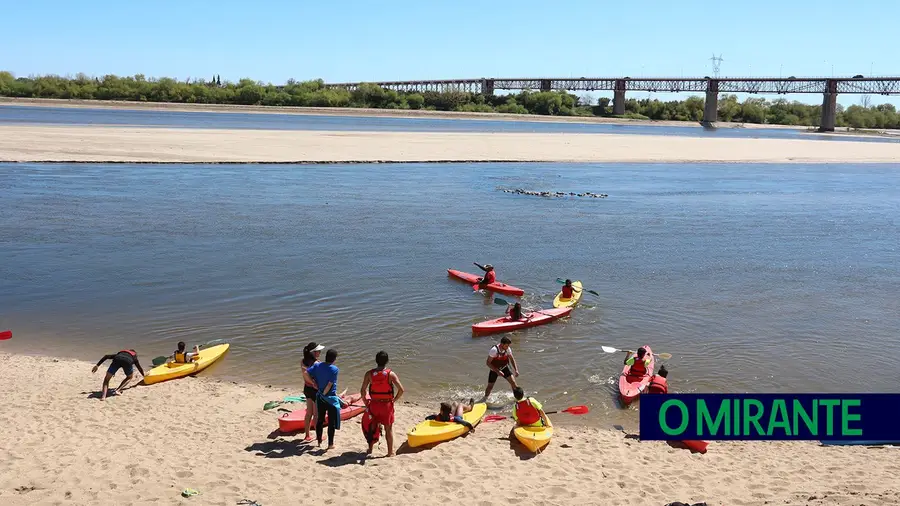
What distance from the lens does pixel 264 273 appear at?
22.2 metres

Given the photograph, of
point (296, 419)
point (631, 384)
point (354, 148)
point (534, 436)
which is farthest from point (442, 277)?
point (354, 148)

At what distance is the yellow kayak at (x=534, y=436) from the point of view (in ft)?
35.7

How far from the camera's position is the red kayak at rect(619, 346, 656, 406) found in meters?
13.4

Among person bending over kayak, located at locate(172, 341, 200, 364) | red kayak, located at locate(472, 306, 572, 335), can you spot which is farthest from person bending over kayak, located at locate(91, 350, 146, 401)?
red kayak, located at locate(472, 306, 572, 335)

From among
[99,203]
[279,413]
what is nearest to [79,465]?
[279,413]

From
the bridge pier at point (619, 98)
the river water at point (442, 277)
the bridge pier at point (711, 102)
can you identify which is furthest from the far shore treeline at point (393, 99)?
the river water at point (442, 277)

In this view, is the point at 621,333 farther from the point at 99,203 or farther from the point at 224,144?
the point at 224,144

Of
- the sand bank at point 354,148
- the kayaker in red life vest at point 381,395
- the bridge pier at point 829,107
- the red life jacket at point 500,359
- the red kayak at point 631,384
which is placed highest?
the bridge pier at point 829,107

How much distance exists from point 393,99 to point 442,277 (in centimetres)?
15176

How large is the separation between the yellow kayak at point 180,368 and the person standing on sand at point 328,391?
4.12 m

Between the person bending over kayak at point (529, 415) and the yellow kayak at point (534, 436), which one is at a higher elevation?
the person bending over kayak at point (529, 415)

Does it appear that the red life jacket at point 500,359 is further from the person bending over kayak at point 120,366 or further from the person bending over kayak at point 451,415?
the person bending over kayak at point 120,366

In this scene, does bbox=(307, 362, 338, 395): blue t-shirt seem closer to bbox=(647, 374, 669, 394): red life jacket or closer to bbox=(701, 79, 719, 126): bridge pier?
bbox=(647, 374, 669, 394): red life jacket

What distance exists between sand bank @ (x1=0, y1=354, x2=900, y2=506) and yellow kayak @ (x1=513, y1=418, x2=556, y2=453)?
16cm
